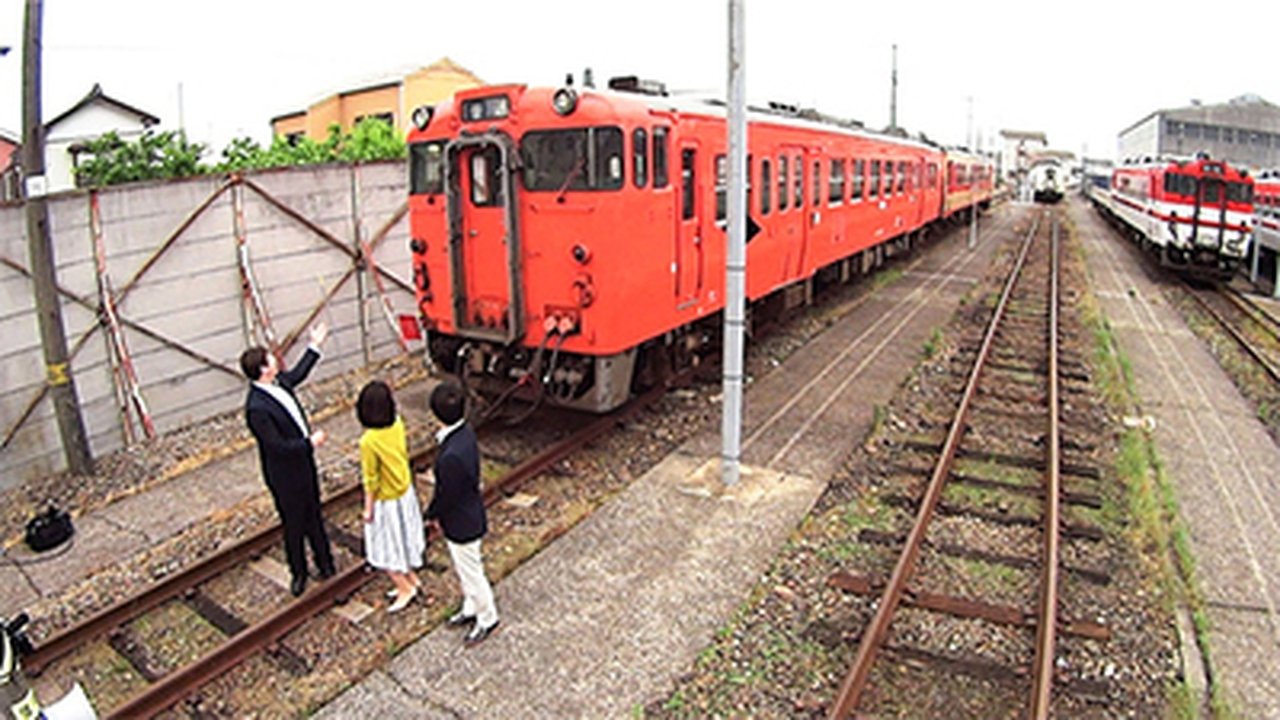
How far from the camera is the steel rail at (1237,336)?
11.7 metres

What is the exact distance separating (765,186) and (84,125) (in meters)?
26.1

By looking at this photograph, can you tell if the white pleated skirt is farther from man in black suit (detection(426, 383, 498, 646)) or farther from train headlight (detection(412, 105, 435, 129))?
train headlight (detection(412, 105, 435, 129))

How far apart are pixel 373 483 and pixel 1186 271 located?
20848mm

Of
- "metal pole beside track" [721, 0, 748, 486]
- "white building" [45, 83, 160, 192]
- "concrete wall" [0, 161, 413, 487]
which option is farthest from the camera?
"white building" [45, 83, 160, 192]

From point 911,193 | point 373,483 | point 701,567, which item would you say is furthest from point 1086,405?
point 911,193

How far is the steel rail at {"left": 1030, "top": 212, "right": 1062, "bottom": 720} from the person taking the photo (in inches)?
176

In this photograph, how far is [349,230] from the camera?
1132 cm

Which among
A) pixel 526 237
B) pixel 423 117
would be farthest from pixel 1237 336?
pixel 423 117

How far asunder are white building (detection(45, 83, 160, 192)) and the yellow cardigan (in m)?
25.0

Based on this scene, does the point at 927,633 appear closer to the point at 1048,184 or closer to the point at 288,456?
the point at 288,456

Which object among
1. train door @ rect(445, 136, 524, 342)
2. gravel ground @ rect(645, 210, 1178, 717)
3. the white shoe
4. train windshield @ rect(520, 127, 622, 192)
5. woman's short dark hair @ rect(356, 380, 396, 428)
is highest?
train windshield @ rect(520, 127, 622, 192)

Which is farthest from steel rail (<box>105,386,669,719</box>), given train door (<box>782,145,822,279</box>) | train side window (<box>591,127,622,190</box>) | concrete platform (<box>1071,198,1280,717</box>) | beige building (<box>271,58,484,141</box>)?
beige building (<box>271,58,484,141</box>)

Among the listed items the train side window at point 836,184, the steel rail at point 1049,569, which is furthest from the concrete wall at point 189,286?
the steel rail at point 1049,569

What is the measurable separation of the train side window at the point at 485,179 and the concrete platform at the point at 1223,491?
622cm
